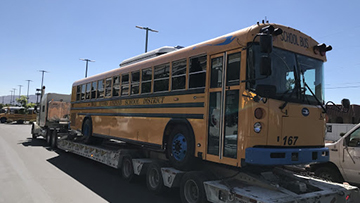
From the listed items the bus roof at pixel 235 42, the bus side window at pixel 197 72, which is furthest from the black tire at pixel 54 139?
the bus side window at pixel 197 72

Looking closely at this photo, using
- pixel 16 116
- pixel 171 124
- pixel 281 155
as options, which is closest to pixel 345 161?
pixel 281 155

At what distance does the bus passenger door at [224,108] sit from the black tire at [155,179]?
160 centimetres

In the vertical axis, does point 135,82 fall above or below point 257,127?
above

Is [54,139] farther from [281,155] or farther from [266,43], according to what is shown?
[266,43]

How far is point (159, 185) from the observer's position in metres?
6.12

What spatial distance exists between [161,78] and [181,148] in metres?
1.83

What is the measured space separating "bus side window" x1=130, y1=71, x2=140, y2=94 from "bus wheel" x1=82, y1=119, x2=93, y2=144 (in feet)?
11.6

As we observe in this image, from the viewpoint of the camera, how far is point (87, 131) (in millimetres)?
10781

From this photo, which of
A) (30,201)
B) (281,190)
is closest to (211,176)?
(281,190)

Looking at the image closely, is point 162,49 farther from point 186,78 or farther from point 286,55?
point 286,55

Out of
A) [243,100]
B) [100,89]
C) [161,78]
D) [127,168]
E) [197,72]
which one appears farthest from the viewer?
[100,89]

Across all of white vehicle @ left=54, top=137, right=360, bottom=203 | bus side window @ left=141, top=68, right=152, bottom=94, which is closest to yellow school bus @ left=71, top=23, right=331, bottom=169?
bus side window @ left=141, top=68, right=152, bottom=94

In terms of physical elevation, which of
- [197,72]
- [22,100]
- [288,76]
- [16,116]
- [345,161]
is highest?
[22,100]

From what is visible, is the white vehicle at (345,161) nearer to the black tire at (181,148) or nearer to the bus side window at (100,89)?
the black tire at (181,148)
